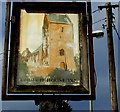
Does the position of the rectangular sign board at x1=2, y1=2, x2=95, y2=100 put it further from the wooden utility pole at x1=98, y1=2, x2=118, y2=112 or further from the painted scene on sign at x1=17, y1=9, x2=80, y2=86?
the wooden utility pole at x1=98, y1=2, x2=118, y2=112

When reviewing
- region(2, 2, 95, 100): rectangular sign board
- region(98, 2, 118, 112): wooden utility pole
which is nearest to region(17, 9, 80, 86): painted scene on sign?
region(2, 2, 95, 100): rectangular sign board

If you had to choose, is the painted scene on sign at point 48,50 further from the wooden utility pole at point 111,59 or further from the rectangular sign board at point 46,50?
the wooden utility pole at point 111,59

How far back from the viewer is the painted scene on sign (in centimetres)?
698

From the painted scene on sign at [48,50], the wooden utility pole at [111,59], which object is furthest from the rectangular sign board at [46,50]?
the wooden utility pole at [111,59]

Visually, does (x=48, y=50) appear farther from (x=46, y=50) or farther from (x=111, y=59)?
(x=111, y=59)

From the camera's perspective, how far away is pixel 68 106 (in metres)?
7.34

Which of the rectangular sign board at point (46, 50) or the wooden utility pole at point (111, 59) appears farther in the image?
the wooden utility pole at point (111, 59)

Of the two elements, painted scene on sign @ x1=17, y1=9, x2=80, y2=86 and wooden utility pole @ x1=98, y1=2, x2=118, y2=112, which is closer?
painted scene on sign @ x1=17, y1=9, x2=80, y2=86

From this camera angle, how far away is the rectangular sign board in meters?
6.89

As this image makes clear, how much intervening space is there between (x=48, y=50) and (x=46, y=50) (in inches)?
1.9

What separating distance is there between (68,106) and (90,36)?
1.66 meters

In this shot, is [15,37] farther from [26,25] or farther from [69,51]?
[69,51]

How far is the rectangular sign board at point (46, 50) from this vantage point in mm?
6887

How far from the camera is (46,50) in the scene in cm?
716
